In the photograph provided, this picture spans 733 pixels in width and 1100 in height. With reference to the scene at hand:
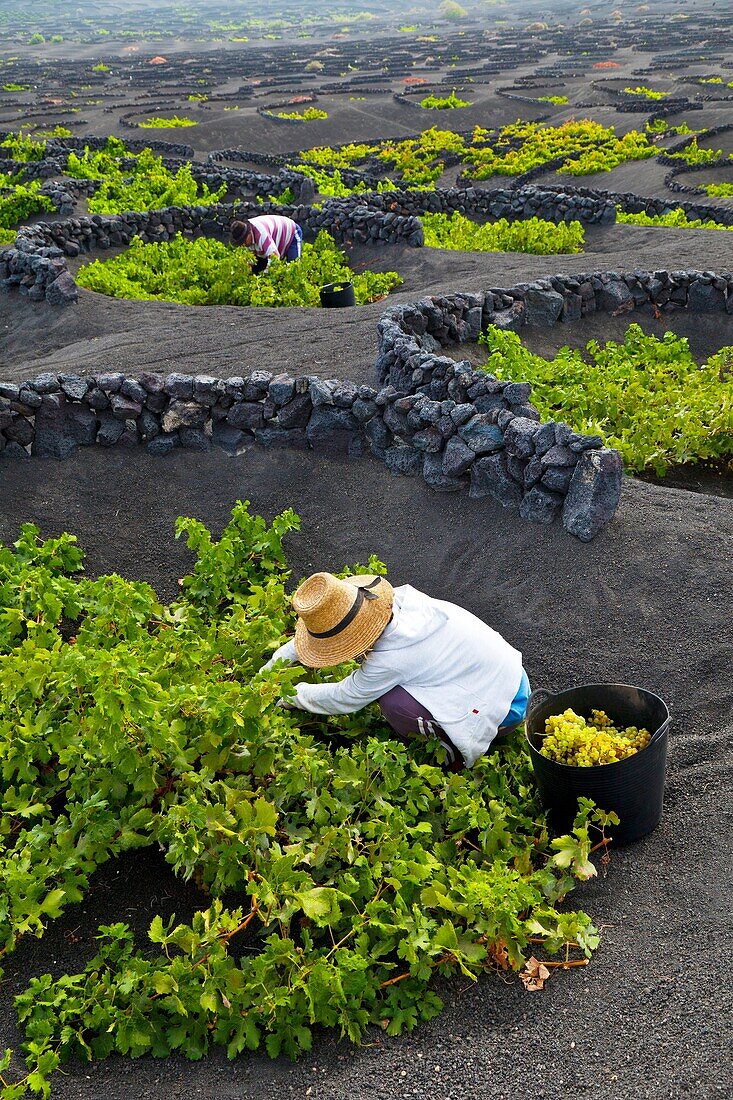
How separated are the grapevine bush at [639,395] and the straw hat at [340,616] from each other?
3.24 meters

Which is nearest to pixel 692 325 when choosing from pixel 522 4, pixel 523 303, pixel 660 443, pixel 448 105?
pixel 523 303

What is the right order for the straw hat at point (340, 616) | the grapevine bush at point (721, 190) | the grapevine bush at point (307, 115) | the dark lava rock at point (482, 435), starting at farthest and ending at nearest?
the grapevine bush at point (307, 115) → the grapevine bush at point (721, 190) → the dark lava rock at point (482, 435) → the straw hat at point (340, 616)

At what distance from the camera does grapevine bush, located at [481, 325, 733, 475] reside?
23.9ft

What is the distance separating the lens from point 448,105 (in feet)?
122

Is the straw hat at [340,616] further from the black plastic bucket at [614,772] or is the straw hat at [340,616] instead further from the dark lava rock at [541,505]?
the dark lava rock at [541,505]

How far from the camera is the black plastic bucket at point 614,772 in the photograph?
4.02m

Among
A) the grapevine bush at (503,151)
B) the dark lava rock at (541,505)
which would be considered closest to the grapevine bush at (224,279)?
the dark lava rock at (541,505)

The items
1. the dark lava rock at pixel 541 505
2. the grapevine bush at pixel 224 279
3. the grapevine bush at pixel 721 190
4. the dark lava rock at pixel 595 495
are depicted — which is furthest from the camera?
the grapevine bush at pixel 721 190

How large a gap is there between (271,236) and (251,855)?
10.7 m

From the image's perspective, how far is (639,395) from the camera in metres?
8.12

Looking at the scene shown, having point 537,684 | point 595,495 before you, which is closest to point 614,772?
point 537,684

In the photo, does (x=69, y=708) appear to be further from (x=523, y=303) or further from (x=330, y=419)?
(x=523, y=303)

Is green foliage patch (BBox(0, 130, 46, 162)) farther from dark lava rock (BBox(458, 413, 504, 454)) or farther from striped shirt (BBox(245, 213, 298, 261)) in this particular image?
dark lava rock (BBox(458, 413, 504, 454))

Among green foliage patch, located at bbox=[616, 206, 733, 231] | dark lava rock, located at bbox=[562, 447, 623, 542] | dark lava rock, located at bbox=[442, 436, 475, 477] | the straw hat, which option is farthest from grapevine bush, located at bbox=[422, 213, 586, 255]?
the straw hat
